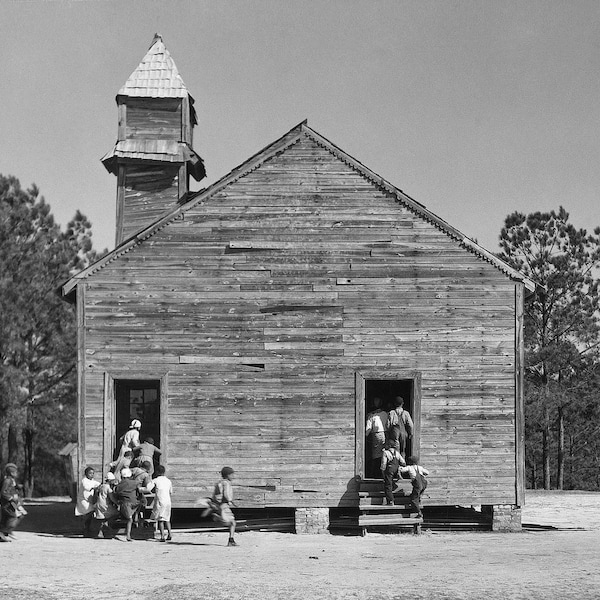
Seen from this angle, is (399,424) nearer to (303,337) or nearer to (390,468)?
(390,468)

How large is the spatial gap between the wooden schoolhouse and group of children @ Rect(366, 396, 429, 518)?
363 mm

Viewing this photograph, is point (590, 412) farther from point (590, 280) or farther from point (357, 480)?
point (357, 480)

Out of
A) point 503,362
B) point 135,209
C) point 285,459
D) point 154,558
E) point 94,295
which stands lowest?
point 154,558

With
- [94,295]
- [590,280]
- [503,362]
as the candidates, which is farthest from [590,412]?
[94,295]

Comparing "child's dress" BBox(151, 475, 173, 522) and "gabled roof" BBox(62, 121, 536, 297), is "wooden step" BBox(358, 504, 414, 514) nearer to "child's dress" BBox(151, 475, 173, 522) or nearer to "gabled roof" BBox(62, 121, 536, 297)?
"child's dress" BBox(151, 475, 173, 522)

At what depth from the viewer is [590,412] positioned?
1781 inches

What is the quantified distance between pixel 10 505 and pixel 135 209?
1052 cm

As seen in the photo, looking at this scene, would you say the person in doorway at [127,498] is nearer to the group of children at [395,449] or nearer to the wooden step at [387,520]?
the wooden step at [387,520]

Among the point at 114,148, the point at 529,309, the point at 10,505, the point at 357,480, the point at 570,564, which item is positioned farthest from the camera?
Answer: the point at 529,309

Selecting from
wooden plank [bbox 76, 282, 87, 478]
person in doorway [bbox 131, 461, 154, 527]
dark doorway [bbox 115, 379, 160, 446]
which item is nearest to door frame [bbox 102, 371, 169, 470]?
wooden plank [bbox 76, 282, 87, 478]

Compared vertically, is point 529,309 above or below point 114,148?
below

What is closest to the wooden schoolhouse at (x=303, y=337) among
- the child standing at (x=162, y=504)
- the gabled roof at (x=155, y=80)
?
the child standing at (x=162, y=504)

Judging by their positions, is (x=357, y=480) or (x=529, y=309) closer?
(x=357, y=480)

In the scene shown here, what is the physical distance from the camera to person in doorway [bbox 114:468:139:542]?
20.0 meters
